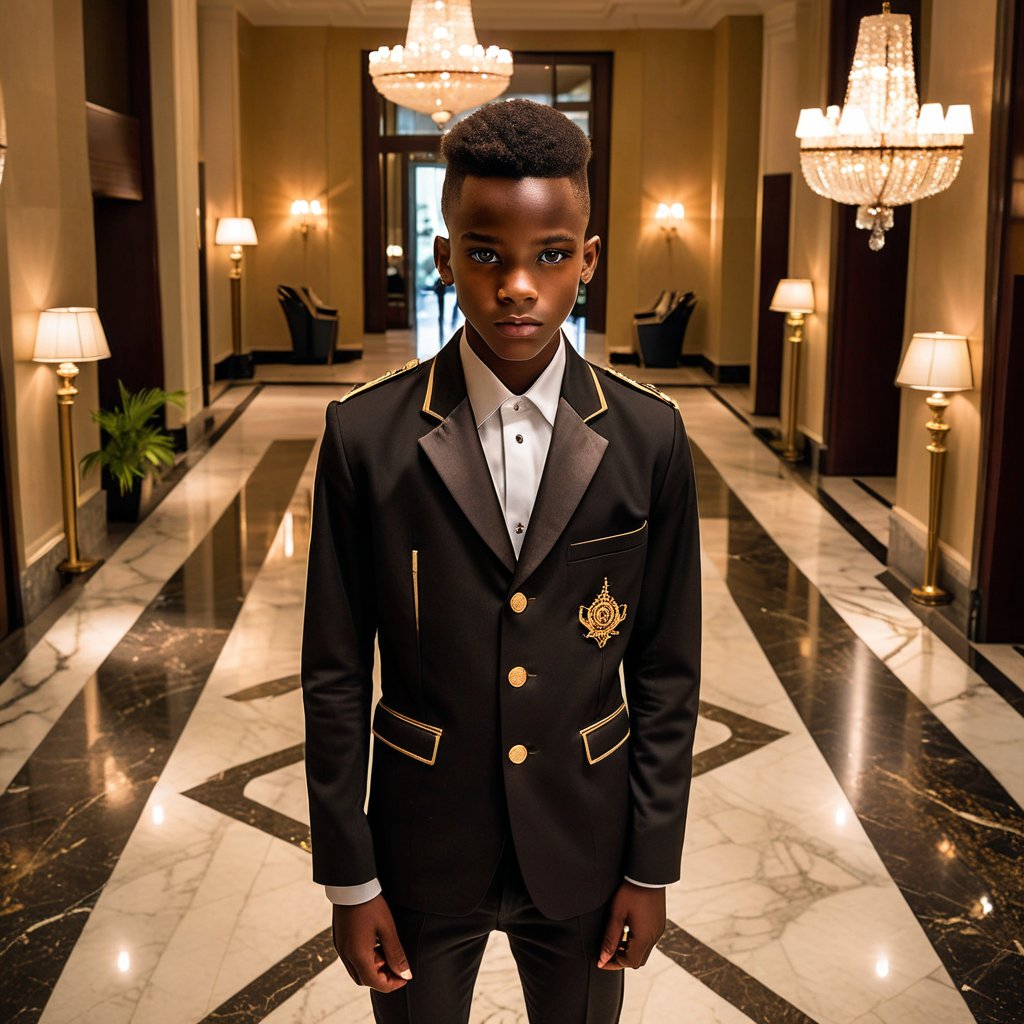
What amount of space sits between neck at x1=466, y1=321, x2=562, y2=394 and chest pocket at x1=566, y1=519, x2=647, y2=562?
22 cm

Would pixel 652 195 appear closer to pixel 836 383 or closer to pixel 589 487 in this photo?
pixel 836 383

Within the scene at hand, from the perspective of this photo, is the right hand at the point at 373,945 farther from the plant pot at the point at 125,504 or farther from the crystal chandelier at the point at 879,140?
the plant pot at the point at 125,504

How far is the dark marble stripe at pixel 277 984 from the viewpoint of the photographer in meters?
3.21

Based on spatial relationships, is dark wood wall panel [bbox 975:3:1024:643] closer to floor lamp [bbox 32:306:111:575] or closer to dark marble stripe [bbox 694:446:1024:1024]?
dark marble stripe [bbox 694:446:1024:1024]

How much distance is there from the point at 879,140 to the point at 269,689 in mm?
4504

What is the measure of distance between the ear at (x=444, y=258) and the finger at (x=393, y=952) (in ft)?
2.92

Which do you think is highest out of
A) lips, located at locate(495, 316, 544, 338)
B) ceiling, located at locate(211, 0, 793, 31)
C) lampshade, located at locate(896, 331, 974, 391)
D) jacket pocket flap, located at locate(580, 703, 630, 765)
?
ceiling, located at locate(211, 0, 793, 31)

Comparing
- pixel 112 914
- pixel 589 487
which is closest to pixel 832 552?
pixel 112 914

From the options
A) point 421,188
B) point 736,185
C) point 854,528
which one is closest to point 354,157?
point 736,185

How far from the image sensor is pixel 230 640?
6188 millimetres

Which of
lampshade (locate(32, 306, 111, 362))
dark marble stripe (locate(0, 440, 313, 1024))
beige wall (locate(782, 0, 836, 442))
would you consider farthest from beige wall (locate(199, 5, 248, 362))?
dark marble stripe (locate(0, 440, 313, 1024))

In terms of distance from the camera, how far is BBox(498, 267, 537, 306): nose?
5.19ft

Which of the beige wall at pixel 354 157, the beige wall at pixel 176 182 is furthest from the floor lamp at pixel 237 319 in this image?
the beige wall at pixel 176 182

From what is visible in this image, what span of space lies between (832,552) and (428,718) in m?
6.57
